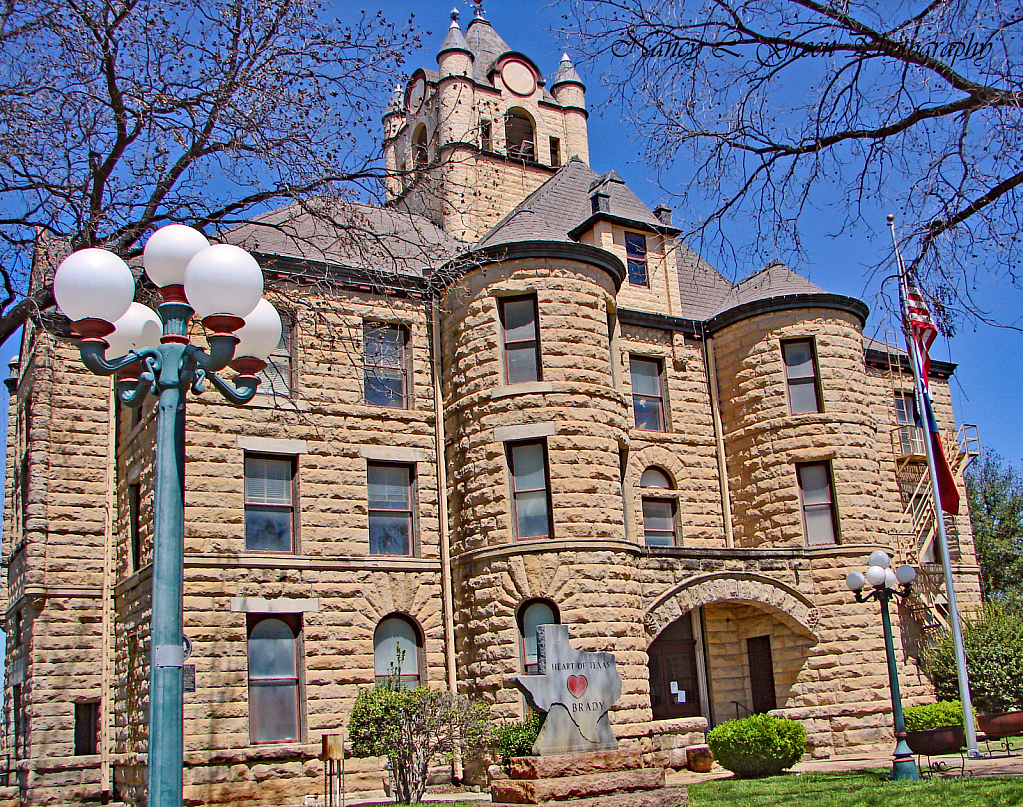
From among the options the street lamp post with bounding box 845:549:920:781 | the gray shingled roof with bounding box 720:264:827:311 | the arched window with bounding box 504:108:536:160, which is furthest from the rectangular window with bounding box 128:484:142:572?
the arched window with bounding box 504:108:536:160

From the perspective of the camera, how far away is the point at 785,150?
33.5 feet

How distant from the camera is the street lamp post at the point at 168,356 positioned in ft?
21.6

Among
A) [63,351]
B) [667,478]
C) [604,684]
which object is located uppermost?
[63,351]

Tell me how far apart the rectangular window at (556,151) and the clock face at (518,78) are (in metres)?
1.68

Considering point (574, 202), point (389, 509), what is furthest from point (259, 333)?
point (574, 202)

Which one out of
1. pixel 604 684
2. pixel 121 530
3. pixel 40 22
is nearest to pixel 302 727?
pixel 121 530

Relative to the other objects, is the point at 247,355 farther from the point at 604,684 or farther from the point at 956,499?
the point at 956,499

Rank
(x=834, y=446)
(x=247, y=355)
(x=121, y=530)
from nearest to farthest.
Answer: (x=247, y=355), (x=121, y=530), (x=834, y=446)

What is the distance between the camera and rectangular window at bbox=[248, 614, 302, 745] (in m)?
18.1

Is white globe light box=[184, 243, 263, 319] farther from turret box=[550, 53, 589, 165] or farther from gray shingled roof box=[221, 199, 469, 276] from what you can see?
turret box=[550, 53, 589, 165]

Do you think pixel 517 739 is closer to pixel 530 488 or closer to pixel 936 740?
pixel 530 488

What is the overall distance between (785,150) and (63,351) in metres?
15.9

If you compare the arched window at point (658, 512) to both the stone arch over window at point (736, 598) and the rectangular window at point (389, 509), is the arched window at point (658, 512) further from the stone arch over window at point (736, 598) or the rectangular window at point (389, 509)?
the rectangular window at point (389, 509)

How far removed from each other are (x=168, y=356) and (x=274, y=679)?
12409mm
